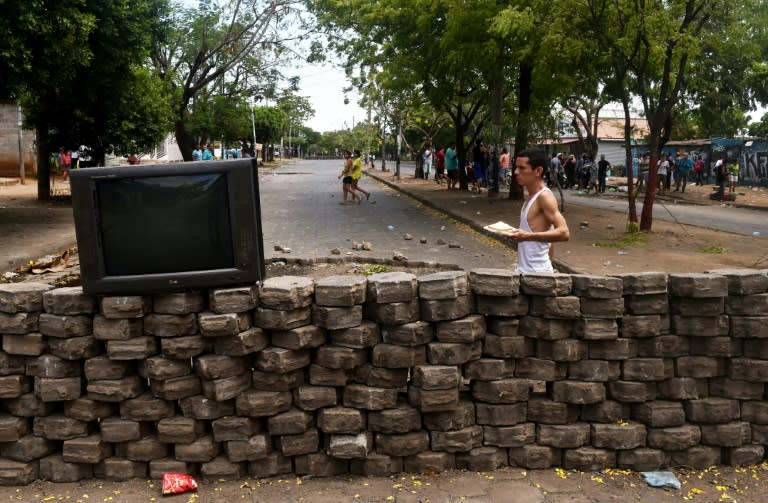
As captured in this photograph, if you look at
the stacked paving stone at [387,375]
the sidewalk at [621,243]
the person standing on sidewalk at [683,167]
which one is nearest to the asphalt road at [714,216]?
the sidewalk at [621,243]

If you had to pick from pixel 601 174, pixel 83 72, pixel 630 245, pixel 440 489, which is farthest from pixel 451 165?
pixel 440 489

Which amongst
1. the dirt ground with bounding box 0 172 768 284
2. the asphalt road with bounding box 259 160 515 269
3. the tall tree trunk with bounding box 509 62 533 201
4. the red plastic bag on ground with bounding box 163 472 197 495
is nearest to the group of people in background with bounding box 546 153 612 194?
the tall tree trunk with bounding box 509 62 533 201

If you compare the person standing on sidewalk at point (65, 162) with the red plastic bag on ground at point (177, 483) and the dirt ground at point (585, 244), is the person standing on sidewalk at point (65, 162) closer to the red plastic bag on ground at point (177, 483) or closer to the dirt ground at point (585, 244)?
the dirt ground at point (585, 244)

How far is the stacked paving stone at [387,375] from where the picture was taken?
362 cm

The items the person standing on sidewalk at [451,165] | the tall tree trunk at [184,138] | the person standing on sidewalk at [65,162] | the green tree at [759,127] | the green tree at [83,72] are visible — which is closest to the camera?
the green tree at [83,72]

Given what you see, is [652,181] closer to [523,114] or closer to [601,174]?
[523,114]

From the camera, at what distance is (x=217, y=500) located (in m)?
3.56

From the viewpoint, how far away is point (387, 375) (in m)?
3.74

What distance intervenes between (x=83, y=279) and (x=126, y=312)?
0.28m

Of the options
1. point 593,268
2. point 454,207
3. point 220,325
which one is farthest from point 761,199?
point 220,325

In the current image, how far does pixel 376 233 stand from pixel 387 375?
34.5ft

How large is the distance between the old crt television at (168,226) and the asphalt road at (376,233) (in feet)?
21.7

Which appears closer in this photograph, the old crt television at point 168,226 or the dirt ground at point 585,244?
the old crt television at point 168,226

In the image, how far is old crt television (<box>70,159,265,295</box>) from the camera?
3545mm
